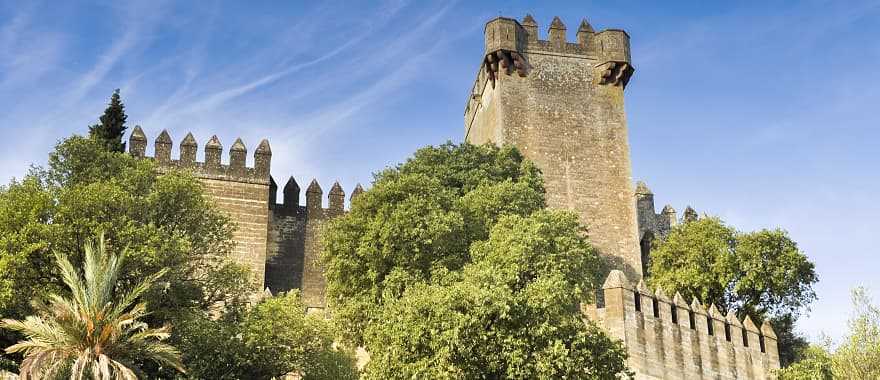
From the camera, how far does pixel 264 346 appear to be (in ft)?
78.4

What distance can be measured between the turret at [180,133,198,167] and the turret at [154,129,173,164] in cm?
50

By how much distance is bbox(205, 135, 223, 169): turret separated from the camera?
37.0m

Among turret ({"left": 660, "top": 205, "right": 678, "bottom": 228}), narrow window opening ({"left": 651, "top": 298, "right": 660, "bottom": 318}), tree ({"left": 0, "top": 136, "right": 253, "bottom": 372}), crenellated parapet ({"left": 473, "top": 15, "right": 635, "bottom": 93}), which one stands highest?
crenellated parapet ({"left": 473, "top": 15, "right": 635, "bottom": 93})

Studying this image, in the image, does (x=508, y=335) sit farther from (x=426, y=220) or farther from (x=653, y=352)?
(x=653, y=352)

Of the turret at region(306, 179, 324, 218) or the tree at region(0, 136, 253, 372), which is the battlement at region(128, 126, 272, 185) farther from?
the tree at region(0, 136, 253, 372)

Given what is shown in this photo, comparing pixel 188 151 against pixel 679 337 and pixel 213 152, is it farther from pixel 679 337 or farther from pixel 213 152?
pixel 679 337

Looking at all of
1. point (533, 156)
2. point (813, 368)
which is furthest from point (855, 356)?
point (533, 156)

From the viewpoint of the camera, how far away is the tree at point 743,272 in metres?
32.8

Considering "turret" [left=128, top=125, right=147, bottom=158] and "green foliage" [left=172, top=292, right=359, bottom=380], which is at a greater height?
"turret" [left=128, top=125, right=147, bottom=158]

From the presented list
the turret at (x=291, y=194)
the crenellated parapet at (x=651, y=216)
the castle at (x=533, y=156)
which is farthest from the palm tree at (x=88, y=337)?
the crenellated parapet at (x=651, y=216)

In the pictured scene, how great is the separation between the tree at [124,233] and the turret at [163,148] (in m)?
9.24

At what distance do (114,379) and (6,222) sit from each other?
5.86m

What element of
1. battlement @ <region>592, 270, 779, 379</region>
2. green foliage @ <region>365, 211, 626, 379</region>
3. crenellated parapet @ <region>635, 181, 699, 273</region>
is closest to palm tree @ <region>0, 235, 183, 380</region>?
green foliage @ <region>365, 211, 626, 379</region>

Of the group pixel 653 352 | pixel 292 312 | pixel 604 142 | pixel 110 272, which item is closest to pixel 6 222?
pixel 110 272
